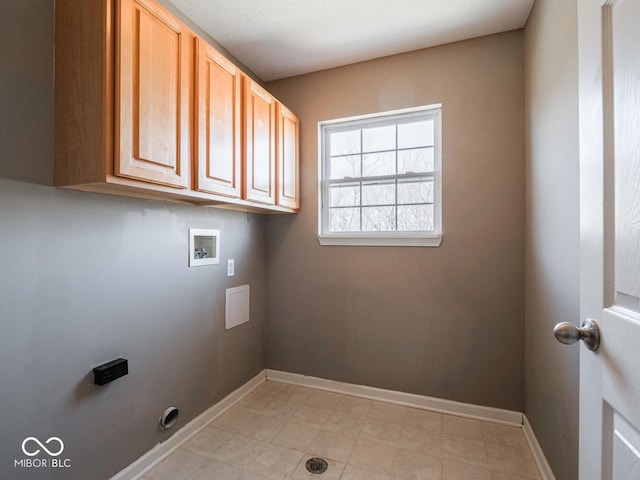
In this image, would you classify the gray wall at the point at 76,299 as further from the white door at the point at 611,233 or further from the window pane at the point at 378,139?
the white door at the point at 611,233

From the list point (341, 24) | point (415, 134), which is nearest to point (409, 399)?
point (415, 134)

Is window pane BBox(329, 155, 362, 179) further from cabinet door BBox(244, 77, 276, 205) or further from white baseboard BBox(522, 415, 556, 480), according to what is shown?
white baseboard BBox(522, 415, 556, 480)

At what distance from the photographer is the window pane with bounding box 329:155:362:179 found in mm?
2578

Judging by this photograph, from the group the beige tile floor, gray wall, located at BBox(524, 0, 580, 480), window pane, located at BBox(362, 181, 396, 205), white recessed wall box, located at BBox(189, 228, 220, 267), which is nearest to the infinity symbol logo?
the beige tile floor

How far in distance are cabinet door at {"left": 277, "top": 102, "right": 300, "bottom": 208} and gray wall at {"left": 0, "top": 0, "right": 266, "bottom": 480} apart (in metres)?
0.64

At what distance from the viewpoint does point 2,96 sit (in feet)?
3.72

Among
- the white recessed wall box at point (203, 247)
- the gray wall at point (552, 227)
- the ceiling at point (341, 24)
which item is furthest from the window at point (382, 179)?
the white recessed wall box at point (203, 247)

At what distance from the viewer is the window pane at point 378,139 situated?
2.47m

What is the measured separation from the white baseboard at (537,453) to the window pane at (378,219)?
5.13 feet

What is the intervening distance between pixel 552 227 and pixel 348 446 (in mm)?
1690

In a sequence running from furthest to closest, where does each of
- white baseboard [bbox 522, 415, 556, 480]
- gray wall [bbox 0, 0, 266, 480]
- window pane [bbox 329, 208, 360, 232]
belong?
window pane [bbox 329, 208, 360, 232] < white baseboard [bbox 522, 415, 556, 480] < gray wall [bbox 0, 0, 266, 480]

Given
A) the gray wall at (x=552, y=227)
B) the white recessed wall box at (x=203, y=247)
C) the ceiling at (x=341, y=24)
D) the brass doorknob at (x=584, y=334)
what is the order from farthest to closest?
the white recessed wall box at (x=203, y=247) → the ceiling at (x=341, y=24) → the gray wall at (x=552, y=227) → the brass doorknob at (x=584, y=334)

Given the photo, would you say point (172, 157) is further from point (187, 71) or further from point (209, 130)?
point (187, 71)

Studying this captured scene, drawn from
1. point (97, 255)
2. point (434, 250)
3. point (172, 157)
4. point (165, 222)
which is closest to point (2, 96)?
point (172, 157)
